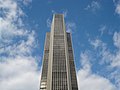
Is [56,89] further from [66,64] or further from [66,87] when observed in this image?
[66,64]

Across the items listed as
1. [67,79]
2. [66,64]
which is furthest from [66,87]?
[66,64]

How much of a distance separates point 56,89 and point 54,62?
75.3ft

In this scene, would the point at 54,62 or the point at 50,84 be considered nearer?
the point at 50,84

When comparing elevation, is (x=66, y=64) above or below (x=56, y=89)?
above

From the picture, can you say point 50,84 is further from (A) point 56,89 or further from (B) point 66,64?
(B) point 66,64

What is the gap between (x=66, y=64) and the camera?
195 meters

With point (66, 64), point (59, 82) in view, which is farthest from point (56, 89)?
point (66, 64)

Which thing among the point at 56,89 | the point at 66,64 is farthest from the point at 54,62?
the point at 56,89

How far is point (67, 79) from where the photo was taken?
185000mm

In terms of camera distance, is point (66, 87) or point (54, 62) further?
point (54, 62)

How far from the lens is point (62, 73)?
187625 mm

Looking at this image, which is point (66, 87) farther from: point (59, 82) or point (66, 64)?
point (66, 64)

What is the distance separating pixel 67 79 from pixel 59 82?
5715 mm

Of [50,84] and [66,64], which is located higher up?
[66,64]
